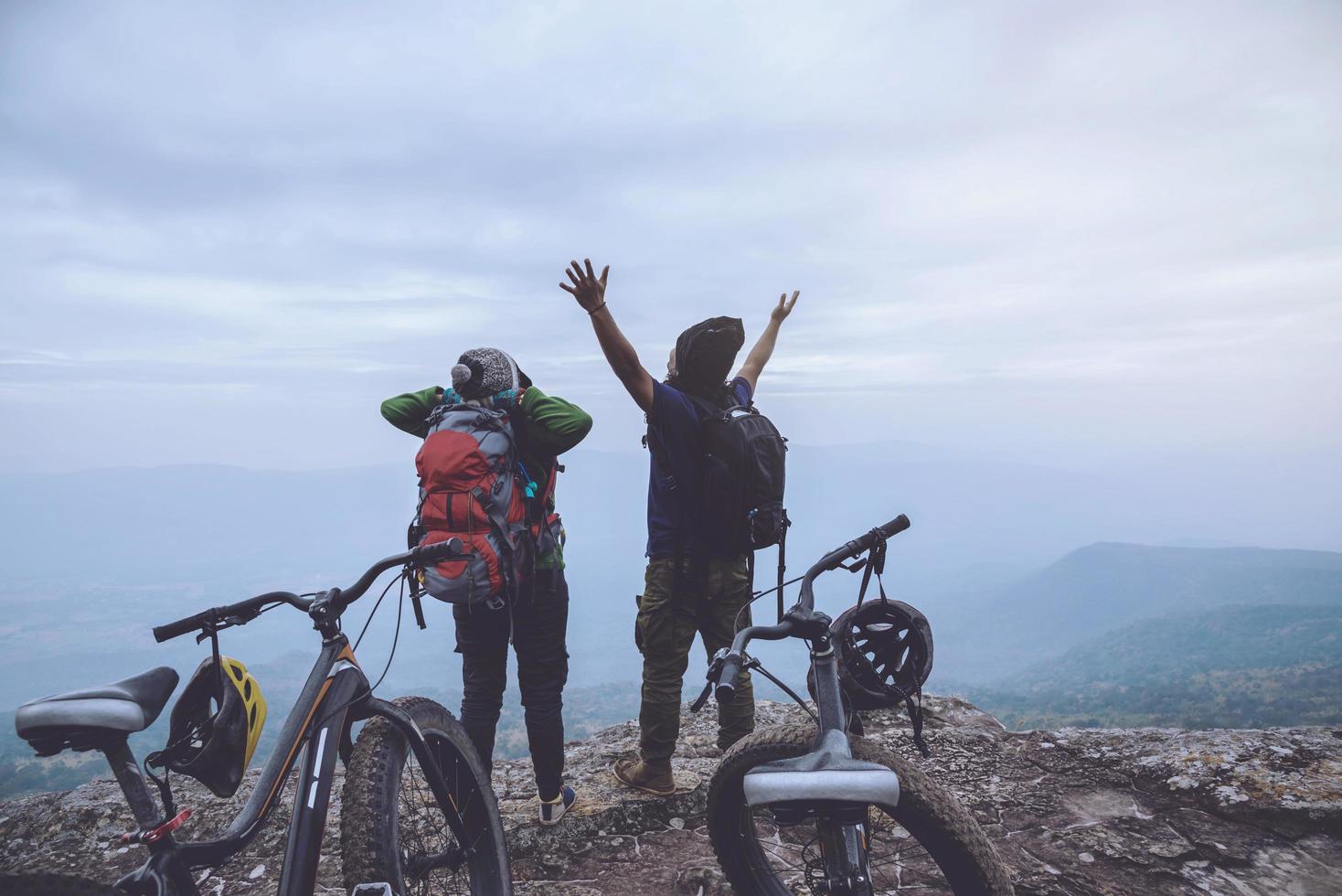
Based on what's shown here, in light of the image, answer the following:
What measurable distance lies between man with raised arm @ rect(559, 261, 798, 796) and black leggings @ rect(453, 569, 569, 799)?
2.06ft

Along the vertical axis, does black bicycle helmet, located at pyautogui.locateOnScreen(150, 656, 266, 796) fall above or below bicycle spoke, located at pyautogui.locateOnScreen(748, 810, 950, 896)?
above

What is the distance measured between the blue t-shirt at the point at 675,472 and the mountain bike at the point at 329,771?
1.76 metres

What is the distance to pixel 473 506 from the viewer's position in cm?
364

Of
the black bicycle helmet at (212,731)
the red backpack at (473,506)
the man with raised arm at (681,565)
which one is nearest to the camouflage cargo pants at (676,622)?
the man with raised arm at (681,565)

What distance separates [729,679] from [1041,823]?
133 inches

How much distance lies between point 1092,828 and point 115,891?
491cm

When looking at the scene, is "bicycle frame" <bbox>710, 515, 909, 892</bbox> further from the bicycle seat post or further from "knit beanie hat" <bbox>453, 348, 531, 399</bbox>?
"knit beanie hat" <bbox>453, 348, 531, 399</bbox>

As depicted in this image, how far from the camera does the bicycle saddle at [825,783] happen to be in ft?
6.82

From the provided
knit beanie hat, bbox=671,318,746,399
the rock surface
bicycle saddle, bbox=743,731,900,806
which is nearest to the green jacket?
knit beanie hat, bbox=671,318,746,399

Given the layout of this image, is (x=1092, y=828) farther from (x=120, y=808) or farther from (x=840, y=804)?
(x=120, y=808)

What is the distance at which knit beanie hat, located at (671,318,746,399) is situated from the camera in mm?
4449

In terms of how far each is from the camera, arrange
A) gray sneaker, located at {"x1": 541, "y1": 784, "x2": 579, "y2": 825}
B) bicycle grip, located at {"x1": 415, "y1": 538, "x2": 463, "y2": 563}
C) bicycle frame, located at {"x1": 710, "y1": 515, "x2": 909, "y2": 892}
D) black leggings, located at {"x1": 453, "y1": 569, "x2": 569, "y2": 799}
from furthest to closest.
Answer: gray sneaker, located at {"x1": 541, "y1": 784, "x2": 579, "y2": 825}
black leggings, located at {"x1": 453, "y1": 569, "x2": 569, "y2": 799}
bicycle grip, located at {"x1": 415, "y1": 538, "x2": 463, "y2": 563}
bicycle frame, located at {"x1": 710, "y1": 515, "x2": 909, "y2": 892}

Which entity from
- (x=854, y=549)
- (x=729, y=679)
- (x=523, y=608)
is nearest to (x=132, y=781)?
(x=729, y=679)

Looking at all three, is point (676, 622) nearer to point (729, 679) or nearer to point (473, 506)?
point (473, 506)
